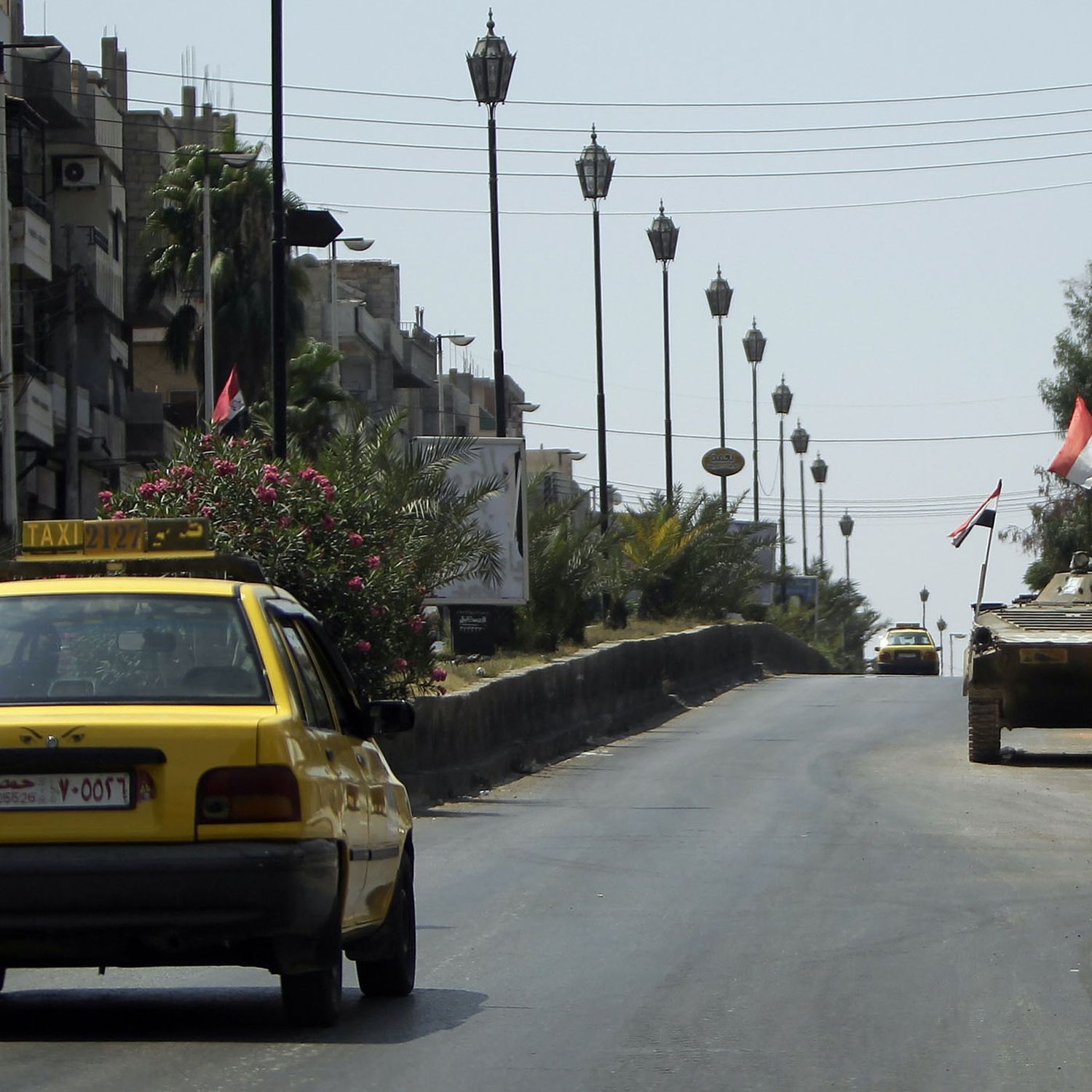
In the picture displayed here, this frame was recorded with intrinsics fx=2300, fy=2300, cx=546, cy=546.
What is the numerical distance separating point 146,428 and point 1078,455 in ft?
75.8

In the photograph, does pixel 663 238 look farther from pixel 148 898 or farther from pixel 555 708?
pixel 148 898

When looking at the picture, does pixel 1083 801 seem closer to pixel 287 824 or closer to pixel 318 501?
pixel 318 501

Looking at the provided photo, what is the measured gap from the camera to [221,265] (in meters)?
53.0

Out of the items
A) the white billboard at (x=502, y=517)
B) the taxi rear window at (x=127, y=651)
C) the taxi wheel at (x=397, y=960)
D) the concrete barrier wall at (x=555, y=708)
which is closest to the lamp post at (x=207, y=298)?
the concrete barrier wall at (x=555, y=708)

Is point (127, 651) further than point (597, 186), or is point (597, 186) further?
point (597, 186)

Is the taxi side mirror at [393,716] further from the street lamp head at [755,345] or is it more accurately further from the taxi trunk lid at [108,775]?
the street lamp head at [755,345]

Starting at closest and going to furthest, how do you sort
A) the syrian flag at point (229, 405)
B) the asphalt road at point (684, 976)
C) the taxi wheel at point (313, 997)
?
the asphalt road at point (684, 976), the taxi wheel at point (313, 997), the syrian flag at point (229, 405)

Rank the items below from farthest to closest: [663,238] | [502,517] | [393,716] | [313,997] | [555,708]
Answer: [663,238], [502,517], [555,708], [393,716], [313,997]

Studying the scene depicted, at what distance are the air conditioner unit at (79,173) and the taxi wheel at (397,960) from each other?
4193cm

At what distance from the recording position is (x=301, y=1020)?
7.82m

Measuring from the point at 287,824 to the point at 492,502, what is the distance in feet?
75.5

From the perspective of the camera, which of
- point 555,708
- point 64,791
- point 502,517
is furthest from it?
point 502,517

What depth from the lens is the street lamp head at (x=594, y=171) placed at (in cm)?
3903

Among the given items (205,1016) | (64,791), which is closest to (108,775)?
(64,791)
